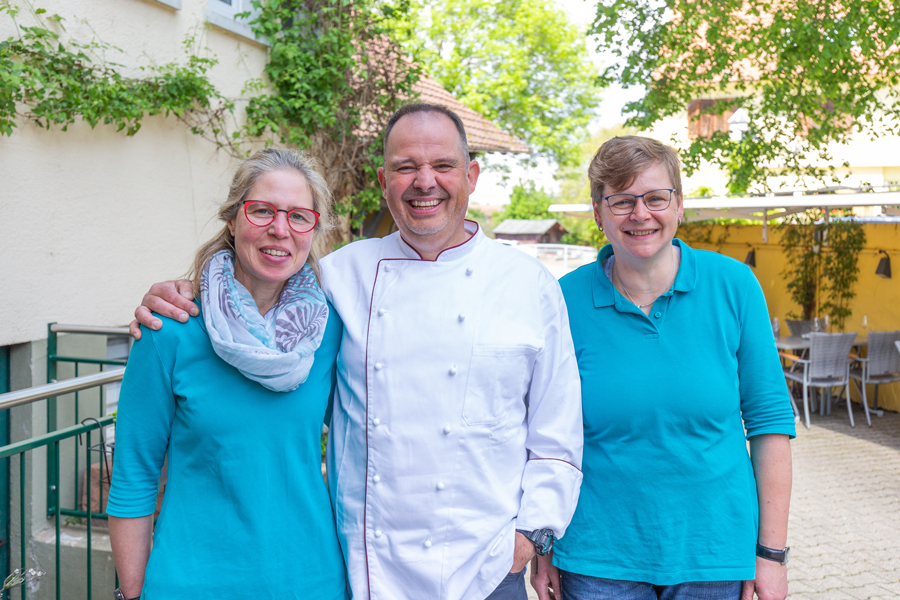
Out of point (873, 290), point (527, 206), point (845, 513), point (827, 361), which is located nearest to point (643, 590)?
point (845, 513)

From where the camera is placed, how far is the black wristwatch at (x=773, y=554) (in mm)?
1974

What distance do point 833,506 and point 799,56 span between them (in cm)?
461

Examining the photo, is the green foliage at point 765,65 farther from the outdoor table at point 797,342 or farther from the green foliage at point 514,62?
the green foliage at point 514,62

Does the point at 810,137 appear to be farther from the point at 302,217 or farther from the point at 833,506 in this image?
the point at 302,217

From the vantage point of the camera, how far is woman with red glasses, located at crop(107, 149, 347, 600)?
1709 millimetres

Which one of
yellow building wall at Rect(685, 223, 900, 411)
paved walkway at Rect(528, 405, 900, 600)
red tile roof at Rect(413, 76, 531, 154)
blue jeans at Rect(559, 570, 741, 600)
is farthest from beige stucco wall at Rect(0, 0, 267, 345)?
yellow building wall at Rect(685, 223, 900, 411)

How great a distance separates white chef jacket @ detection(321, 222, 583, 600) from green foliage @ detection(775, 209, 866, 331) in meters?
9.81

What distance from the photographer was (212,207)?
596 centimetres

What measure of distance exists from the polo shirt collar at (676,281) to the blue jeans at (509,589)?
0.79 meters

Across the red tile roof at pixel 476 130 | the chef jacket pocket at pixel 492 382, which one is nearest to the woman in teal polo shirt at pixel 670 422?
the chef jacket pocket at pixel 492 382

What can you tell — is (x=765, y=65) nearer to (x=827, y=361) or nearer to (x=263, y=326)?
(x=827, y=361)

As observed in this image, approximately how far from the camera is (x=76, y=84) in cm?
442

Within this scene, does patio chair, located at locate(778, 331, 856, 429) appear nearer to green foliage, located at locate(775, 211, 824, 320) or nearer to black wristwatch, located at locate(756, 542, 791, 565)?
green foliage, located at locate(775, 211, 824, 320)

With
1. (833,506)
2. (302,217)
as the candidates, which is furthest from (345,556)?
(833,506)
